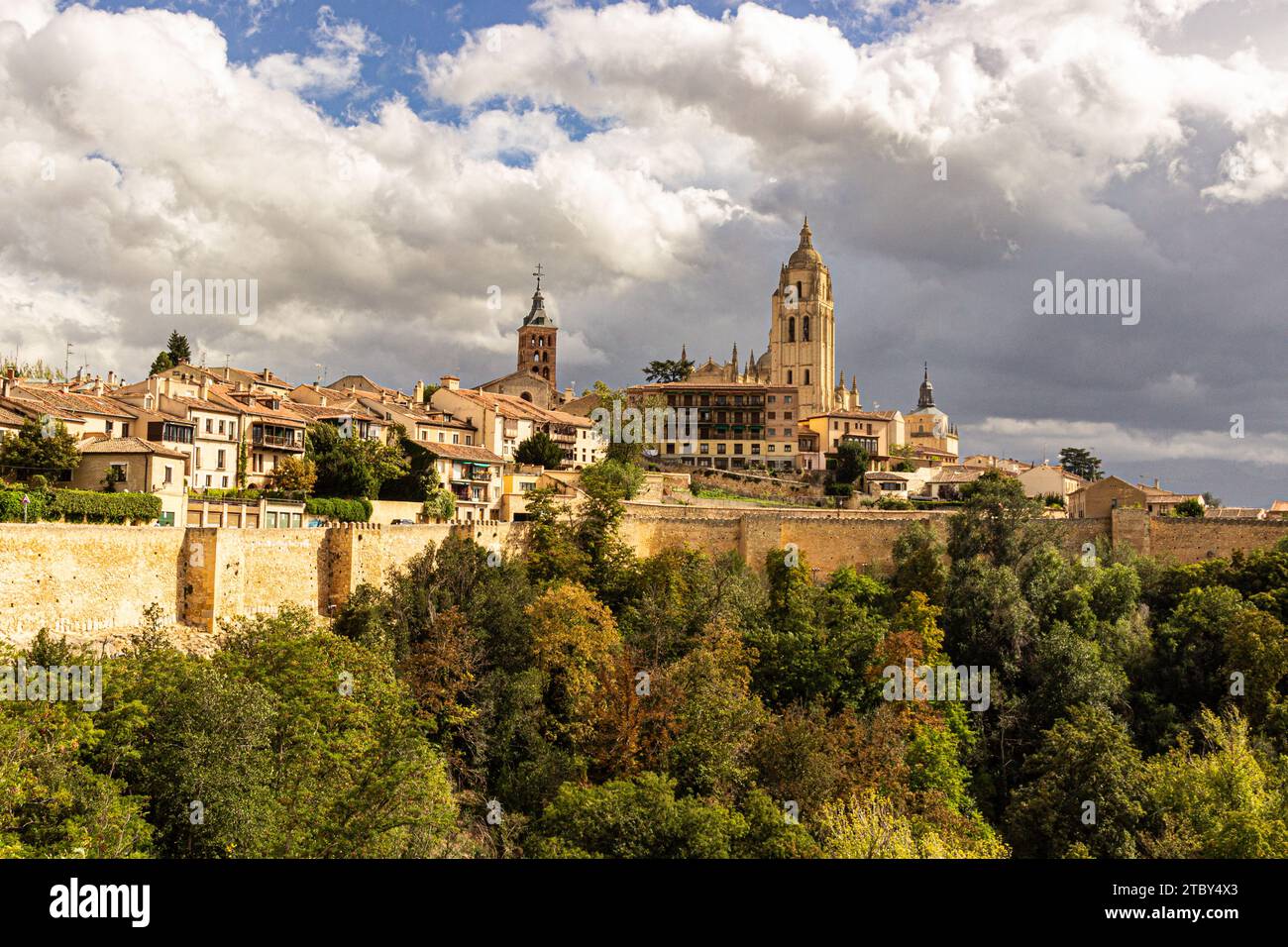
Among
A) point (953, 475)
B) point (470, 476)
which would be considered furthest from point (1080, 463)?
point (470, 476)

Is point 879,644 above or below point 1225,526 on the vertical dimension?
below

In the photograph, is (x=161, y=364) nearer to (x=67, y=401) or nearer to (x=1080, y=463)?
(x=67, y=401)

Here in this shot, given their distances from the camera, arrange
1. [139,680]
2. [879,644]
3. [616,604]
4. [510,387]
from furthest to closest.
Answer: [510,387]
[616,604]
[879,644]
[139,680]

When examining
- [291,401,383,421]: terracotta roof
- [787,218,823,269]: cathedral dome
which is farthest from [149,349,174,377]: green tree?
[787,218,823,269]: cathedral dome

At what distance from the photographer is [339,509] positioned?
43.8 m

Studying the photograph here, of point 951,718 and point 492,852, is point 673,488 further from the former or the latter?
point 492,852

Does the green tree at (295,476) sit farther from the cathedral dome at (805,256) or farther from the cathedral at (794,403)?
the cathedral dome at (805,256)

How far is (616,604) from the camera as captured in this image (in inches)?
1770

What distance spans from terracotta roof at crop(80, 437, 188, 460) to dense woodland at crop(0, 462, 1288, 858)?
9227mm

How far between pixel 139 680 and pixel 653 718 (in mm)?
Result: 15377

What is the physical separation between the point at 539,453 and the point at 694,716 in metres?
32.8

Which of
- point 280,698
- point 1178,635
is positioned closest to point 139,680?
point 280,698
